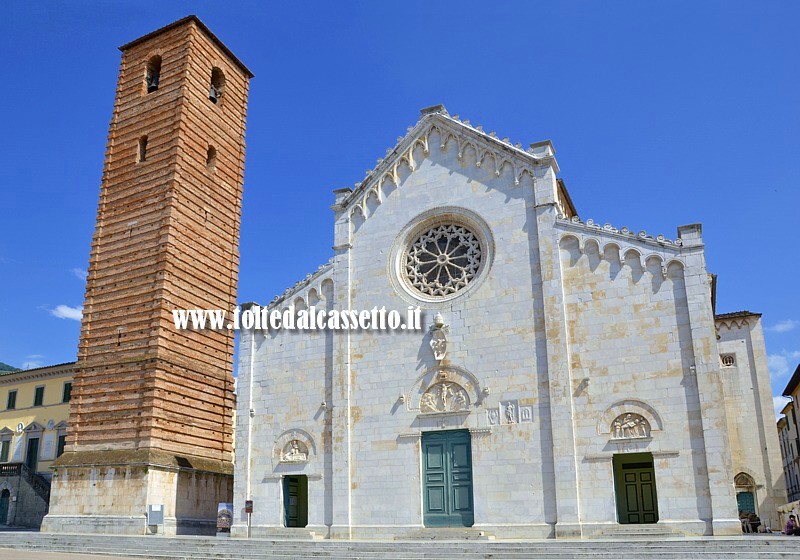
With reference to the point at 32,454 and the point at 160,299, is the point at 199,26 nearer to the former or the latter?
the point at 160,299

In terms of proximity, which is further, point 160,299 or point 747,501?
point 747,501

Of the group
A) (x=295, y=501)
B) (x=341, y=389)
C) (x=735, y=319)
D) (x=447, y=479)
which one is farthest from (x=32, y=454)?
(x=735, y=319)

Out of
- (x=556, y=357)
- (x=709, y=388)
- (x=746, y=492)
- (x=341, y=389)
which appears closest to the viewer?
(x=709, y=388)

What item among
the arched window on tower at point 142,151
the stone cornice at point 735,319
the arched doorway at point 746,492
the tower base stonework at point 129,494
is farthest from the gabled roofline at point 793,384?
the arched window on tower at point 142,151

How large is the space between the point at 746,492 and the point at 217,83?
33774 mm

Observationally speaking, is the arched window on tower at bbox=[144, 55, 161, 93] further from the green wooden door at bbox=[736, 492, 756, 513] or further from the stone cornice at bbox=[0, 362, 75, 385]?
the green wooden door at bbox=[736, 492, 756, 513]

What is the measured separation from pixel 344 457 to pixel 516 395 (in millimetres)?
6140

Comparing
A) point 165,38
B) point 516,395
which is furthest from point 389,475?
point 165,38

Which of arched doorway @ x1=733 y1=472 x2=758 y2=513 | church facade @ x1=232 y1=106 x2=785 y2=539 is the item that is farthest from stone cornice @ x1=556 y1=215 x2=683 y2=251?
arched doorway @ x1=733 y1=472 x2=758 y2=513

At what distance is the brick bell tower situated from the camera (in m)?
28.1

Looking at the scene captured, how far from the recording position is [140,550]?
22656mm

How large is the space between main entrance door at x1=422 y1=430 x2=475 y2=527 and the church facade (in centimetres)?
5

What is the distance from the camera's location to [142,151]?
33.5m

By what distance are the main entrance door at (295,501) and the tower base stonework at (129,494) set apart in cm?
495
